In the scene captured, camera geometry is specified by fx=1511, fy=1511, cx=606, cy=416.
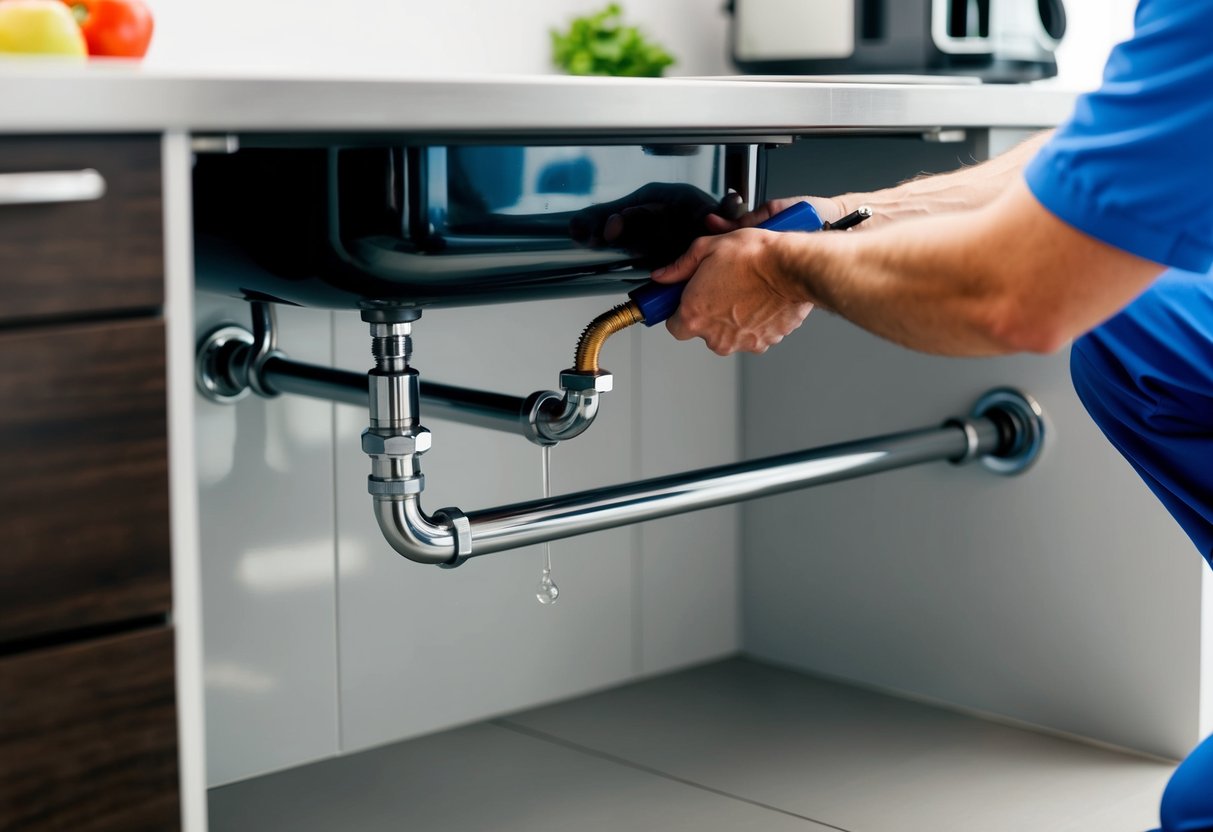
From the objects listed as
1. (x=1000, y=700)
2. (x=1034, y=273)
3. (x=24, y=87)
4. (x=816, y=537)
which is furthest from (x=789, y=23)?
(x=24, y=87)

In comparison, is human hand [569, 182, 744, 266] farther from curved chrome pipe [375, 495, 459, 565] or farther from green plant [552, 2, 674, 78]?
green plant [552, 2, 674, 78]

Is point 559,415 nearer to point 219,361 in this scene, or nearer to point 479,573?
point 219,361

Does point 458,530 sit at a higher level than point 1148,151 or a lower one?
lower

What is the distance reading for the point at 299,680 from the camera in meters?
1.56

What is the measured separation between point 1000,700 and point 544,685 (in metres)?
0.53

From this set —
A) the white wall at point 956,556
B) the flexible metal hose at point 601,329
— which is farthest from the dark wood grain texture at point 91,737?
the white wall at point 956,556

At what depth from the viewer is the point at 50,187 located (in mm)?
713

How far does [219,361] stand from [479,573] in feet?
1.34

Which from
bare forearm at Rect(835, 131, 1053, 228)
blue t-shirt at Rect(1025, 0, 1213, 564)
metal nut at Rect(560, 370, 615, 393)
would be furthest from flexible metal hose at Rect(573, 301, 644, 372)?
blue t-shirt at Rect(1025, 0, 1213, 564)

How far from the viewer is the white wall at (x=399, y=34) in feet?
4.76

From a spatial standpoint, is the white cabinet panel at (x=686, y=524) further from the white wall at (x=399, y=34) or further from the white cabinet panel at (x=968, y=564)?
the white wall at (x=399, y=34)

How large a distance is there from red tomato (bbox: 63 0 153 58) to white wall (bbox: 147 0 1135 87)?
14 centimetres

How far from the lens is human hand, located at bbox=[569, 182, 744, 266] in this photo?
1.10 m

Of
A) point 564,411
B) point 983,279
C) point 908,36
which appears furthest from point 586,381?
point 908,36
